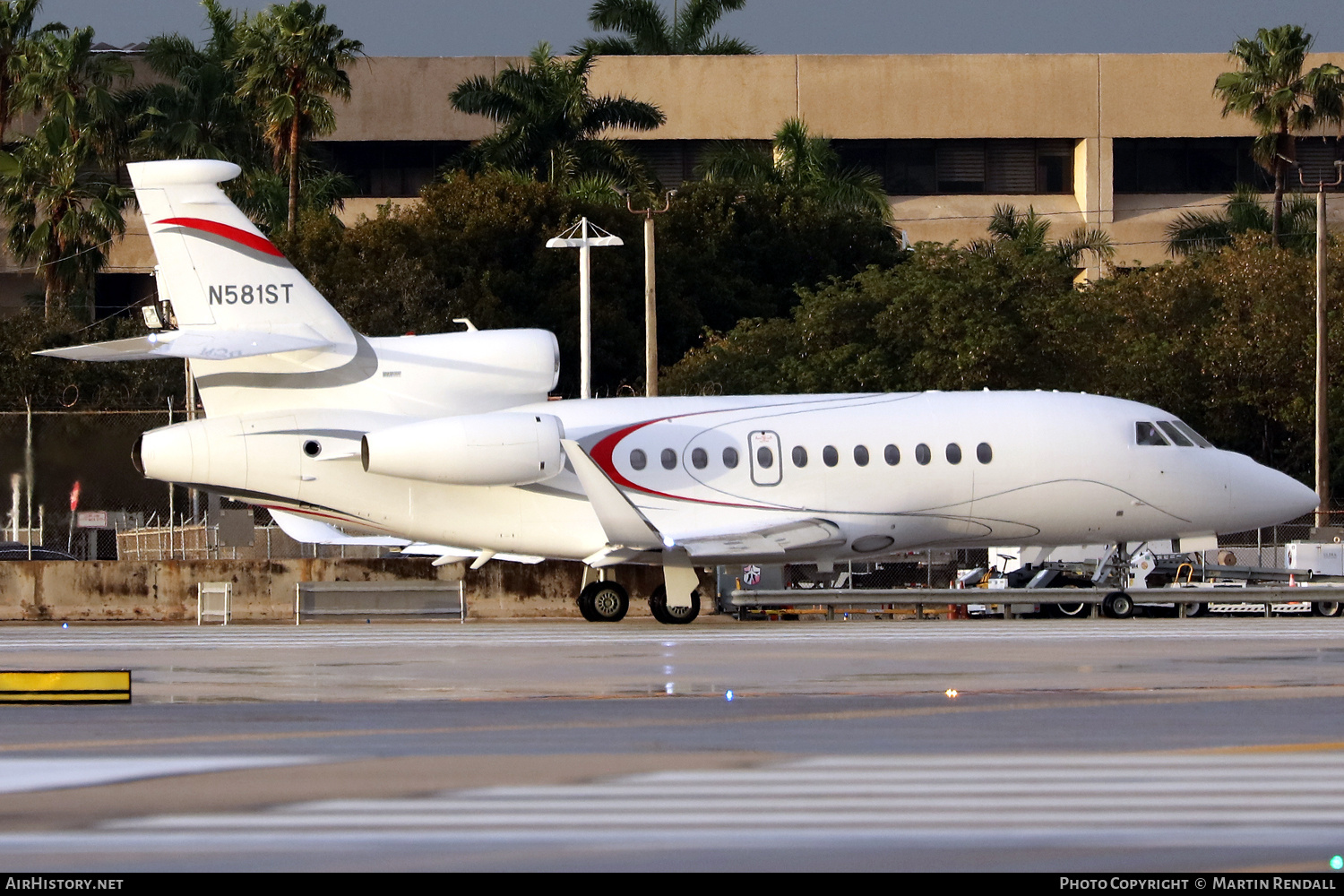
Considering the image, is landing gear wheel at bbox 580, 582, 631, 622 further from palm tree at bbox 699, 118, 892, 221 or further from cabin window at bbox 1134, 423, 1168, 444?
palm tree at bbox 699, 118, 892, 221

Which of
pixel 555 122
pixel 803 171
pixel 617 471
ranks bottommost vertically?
pixel 617 471

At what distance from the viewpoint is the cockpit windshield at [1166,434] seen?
27.6m

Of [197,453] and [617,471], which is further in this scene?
[617,471]

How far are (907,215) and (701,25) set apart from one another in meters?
15.5

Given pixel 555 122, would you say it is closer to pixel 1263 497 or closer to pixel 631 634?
pixel 1263 497

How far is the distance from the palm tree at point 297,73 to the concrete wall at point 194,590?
28.2 metres

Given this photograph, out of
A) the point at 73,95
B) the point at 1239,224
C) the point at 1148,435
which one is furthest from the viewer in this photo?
the point at 1239,224

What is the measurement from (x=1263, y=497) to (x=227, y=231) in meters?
15.4

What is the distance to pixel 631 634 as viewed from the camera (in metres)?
23.5

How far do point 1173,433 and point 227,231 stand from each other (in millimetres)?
13904

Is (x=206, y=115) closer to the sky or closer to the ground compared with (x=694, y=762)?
closer to the sky

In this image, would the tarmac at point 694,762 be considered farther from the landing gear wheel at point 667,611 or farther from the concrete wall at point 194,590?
the concrete wall at point 194,590

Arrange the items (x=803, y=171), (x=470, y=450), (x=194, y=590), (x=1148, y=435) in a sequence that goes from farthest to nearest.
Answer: (x=803, y=171) < (x=194, y=590) < (x=1148, y=435) < (x=470, y=450)

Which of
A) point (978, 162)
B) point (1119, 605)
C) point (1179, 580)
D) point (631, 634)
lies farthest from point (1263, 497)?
point (978, 162)
